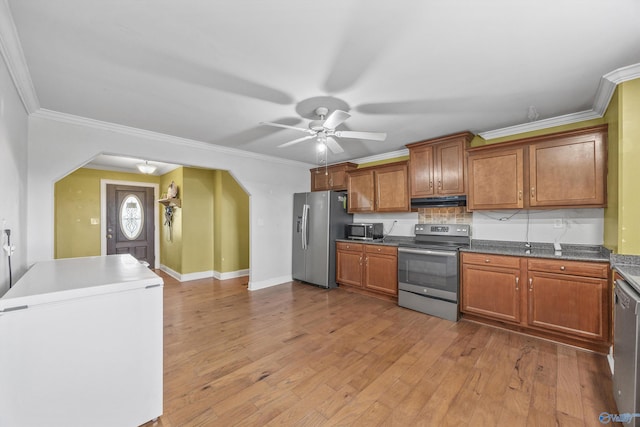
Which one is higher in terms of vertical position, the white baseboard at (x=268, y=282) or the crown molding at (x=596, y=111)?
the crown molding at (x=596, y=111)

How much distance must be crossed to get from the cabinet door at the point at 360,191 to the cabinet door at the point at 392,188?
0.12 metres

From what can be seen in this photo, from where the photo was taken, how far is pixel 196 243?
5496 millimetres

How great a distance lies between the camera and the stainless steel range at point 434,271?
10.8ft

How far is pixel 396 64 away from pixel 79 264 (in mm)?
3019

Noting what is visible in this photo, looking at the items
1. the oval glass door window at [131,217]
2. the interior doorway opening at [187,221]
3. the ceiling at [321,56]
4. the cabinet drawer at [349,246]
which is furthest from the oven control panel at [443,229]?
the oval glass door window at [131,217]

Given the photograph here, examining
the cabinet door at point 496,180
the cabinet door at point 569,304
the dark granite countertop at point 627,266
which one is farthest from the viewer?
the cabinet door at point 496,180

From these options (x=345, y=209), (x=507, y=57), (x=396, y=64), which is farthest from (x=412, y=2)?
(x=345, y=209)

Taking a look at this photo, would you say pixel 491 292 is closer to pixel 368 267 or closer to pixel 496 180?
pixel 496 180

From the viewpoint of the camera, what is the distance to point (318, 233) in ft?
15.9

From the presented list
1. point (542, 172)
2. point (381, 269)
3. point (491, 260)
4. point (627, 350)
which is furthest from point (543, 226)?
point (381, 269)

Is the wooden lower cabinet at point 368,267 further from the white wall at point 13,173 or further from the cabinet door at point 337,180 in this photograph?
the white wall at point 13,173

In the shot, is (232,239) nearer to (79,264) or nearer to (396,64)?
(79,264)

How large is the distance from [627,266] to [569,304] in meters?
0.67

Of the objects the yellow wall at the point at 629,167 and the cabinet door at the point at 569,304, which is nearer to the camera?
the yellow wall at the point at 629,167
